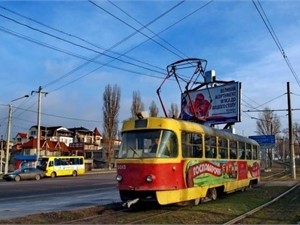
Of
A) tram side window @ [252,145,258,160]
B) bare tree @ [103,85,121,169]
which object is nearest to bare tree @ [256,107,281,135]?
bare tree @ [103,85,121,169]

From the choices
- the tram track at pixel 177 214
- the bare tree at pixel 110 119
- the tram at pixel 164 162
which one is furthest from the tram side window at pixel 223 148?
the bare tree at pixel 110 119

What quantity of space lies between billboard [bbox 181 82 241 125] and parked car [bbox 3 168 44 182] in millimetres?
17312

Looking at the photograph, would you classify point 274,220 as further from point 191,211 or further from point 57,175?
point 57,175

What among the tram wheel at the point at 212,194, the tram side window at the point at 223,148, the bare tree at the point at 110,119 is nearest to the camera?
the tram wheel at the point at 212,194

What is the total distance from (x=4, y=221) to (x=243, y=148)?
14.0 metres

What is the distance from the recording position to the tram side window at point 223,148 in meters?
18.3

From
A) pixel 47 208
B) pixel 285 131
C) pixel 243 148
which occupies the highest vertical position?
pixel 285 131

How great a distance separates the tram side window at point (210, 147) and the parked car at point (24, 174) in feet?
99.0

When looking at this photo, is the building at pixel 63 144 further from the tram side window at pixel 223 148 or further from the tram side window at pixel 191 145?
the tram side window at pixel 191 145

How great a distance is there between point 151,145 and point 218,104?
27.1m

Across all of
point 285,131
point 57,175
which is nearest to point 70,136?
point 285,131

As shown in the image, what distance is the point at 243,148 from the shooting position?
22625 mm

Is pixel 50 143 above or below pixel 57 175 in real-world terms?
above

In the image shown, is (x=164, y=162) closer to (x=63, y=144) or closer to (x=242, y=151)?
(x=242, y=151)
